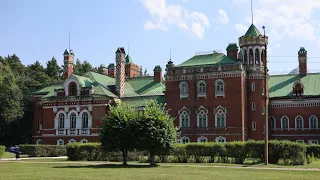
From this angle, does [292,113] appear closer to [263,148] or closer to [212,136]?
[212,136]

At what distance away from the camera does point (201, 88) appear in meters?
58.2

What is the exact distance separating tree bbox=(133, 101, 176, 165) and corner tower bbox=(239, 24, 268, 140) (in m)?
22.5

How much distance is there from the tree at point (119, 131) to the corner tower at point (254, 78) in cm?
2388

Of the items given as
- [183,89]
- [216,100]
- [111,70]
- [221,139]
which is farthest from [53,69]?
[221,139]

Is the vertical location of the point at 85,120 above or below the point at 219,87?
below

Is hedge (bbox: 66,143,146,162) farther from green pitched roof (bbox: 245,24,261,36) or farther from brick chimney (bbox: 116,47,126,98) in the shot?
green pitched roof (bbox: 245,24,261,36)

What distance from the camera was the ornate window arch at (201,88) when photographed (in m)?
57.9

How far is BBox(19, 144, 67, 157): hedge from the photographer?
52562 mm

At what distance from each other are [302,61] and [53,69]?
69194 mm

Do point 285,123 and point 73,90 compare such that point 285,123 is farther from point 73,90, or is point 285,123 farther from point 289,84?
point 73,90

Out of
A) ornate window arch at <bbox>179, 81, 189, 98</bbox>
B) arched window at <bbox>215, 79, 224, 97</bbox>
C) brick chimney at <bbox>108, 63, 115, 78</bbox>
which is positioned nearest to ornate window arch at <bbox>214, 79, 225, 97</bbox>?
arched window at <bbox>215, 79, 224, 97</bbox>

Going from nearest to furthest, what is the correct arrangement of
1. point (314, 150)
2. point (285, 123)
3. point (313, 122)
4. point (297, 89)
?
point (314, 150) → point (313, 122) → point (297, 89) → point (285, 123)

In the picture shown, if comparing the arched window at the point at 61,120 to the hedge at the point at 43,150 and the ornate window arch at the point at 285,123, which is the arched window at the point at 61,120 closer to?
the hedge at the point at 43,150

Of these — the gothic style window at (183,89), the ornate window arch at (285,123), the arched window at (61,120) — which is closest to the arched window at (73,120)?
the arched window at (61,120)
